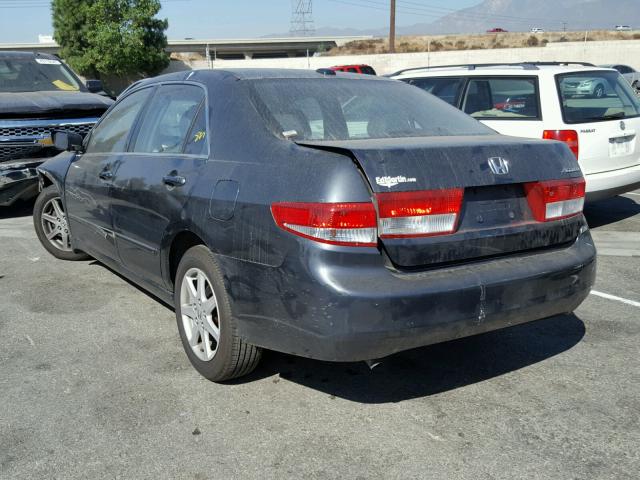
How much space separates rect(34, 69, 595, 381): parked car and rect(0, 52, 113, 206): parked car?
3842 millimetres

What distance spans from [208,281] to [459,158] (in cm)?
141

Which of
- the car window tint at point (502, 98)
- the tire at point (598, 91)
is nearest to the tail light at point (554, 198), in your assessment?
the car window tint at point (502, 98)

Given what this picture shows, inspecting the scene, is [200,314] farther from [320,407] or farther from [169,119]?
[169,119]

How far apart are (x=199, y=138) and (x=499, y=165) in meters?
1.62

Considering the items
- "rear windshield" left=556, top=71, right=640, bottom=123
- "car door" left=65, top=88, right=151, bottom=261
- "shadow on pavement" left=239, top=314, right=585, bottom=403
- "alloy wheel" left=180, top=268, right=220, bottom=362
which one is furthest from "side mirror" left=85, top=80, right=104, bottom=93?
"shadow on pavement" left=239, top=314, right=585, bottom=403

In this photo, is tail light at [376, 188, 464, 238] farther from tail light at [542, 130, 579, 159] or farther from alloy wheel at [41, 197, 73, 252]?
tail light at [542, 130, 579, 159]

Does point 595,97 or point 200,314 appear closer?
point 200,314

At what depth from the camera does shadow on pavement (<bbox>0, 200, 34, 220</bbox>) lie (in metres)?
8.50

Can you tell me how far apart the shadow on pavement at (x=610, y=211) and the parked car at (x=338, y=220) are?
14.2ft

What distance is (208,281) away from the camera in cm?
344

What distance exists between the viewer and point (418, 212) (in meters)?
2.94

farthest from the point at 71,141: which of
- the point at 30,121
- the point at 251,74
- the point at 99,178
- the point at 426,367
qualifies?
the point at 426,367

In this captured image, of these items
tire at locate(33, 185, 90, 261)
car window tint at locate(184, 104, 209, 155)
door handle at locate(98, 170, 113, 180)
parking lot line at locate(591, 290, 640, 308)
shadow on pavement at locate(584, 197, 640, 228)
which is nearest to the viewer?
car window tint at locate(184, 104, 209, 155)

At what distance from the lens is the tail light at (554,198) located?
3.32 meters
